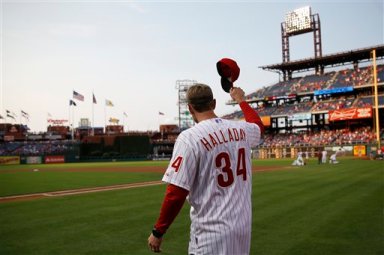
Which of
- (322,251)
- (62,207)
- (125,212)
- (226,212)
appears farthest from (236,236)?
(62,207)

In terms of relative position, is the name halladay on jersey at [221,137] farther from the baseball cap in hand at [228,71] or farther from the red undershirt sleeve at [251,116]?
the baseball cap in hand at [228,71]

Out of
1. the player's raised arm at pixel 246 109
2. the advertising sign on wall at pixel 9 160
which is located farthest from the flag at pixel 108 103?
the player's raised arm at pixel 246 109

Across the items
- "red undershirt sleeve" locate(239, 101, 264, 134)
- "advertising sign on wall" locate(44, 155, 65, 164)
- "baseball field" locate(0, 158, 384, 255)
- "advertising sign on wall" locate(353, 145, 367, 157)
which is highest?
"red undershirt sleeve" locate(239, 101, 264, 134)

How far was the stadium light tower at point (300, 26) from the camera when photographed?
6725 cm

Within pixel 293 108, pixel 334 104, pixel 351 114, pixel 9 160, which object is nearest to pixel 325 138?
pixel 351 114

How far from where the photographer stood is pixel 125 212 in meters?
9.15

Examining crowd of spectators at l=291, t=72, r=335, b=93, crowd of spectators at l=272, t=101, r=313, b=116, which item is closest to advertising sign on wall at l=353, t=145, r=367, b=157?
crowd of spectators at l=272, t=101, r=313, b=116

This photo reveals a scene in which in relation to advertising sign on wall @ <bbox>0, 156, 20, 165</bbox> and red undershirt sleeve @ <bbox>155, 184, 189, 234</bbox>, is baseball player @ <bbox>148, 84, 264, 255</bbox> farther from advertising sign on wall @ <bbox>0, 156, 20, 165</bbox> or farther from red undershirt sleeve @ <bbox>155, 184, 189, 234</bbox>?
advertising sign on wall @ <bbox>0, 156, 20, 165</bbox>

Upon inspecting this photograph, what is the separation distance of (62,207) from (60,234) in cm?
348

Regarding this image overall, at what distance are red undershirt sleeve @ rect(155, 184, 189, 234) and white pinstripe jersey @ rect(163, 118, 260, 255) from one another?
5 centimetres

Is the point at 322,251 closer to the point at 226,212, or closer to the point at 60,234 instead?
the point at 226,212

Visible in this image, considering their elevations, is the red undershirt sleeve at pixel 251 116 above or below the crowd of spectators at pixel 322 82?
below

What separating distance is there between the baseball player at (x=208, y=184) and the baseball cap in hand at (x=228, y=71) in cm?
45

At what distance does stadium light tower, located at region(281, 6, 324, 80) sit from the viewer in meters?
67.2
